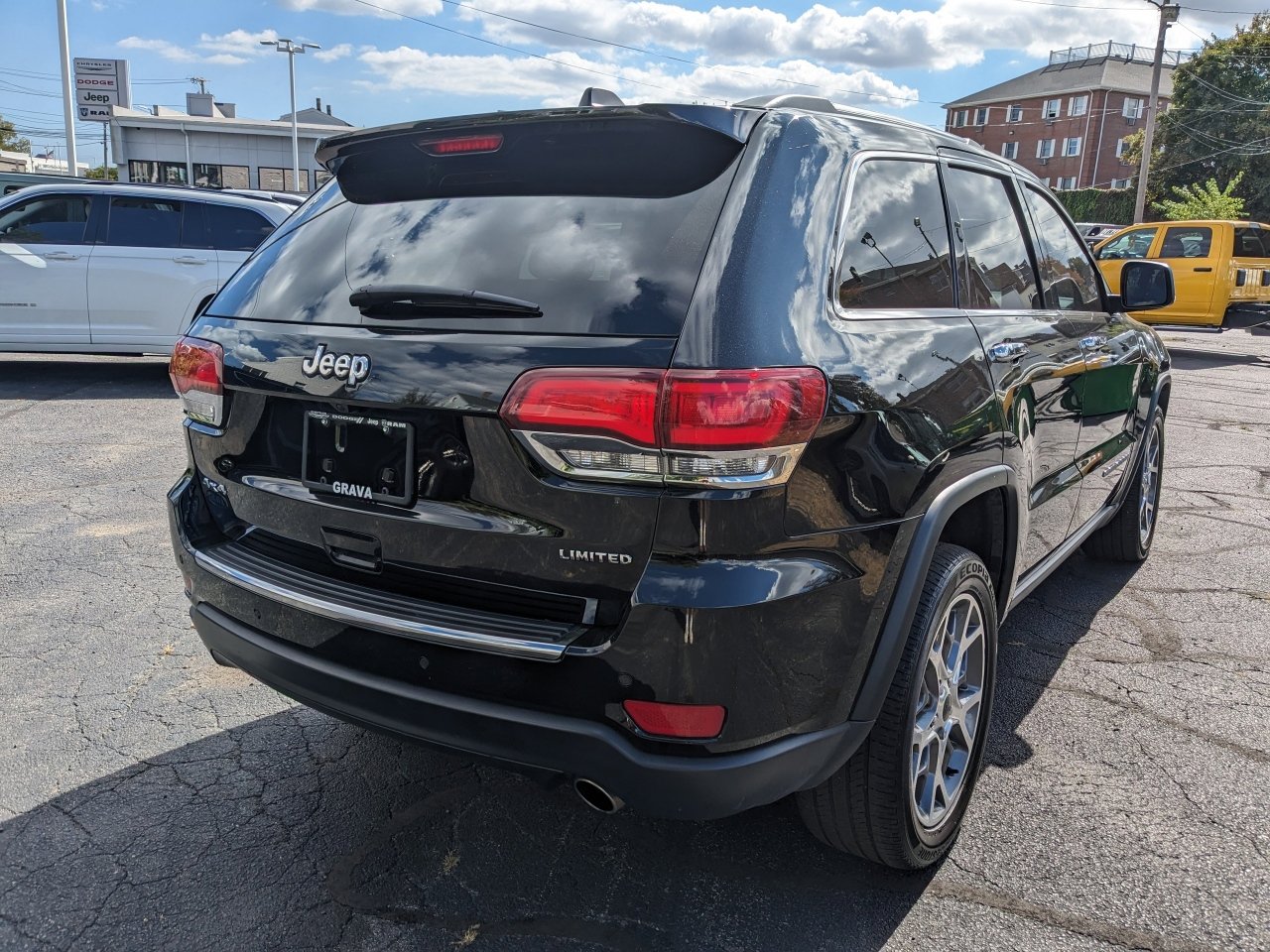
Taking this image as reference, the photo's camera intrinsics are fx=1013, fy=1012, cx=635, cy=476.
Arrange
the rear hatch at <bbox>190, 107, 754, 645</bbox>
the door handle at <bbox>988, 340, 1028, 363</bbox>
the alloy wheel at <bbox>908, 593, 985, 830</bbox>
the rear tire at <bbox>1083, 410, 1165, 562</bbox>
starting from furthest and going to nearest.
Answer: the rear tire at <bbox>1083, 410, 1165, 562</bbox>, the door handle at <bbox>988, 340, 1028, 363</bbox>, the alloy wheel at <bbox>908, 593, 985, 830</bbox>, the rear hatch at <bbox>190, 107, 754, 645</bbox>

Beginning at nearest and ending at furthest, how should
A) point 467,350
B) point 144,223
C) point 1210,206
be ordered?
point 467,350 → point 144,223 → point 1210,206

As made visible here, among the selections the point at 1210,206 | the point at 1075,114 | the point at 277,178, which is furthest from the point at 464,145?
the point at 1075,114

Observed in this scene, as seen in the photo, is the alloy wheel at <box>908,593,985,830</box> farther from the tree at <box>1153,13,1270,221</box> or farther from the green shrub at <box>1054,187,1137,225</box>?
the green shrub at <box>1054,187,1137,225</box>

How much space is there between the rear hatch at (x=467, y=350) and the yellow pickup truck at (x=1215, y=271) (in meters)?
14.4

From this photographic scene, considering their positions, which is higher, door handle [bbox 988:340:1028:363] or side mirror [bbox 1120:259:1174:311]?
side mirror [bbox 1120:259:1174:311]

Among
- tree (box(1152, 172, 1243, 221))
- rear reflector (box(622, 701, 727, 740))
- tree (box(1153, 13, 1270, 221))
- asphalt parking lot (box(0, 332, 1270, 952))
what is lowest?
asphalt parking lot (box(0, 332, 1270, 952))

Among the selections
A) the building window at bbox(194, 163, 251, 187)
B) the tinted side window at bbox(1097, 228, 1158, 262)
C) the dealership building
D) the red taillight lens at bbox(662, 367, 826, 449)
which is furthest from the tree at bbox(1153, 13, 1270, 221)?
the red taillight lens at bbox(662, 367, 826, 449)

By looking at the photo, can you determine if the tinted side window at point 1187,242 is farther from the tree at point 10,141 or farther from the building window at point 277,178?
the tree at point 10,141

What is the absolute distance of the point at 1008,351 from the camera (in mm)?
2910

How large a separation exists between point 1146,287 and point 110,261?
890cm

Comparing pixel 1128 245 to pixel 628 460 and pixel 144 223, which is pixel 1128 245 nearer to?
pixel 144 223

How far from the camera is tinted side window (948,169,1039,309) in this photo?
119 inches

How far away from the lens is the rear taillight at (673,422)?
1.91m

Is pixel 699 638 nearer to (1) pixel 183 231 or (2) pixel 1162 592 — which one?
(2) pixel 1162 592
